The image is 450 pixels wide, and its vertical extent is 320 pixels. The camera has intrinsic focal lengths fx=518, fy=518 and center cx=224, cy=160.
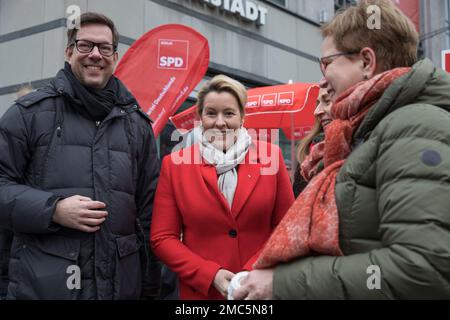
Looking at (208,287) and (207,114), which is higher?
(207,114)

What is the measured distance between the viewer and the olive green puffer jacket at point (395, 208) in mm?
1286

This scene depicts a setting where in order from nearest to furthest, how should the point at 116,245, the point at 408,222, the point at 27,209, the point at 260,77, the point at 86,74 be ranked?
the point at 408,222, the point at 27,209, the point at 116,245, the point at 86,74, the point at 260,77

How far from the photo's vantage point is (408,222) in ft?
4.28

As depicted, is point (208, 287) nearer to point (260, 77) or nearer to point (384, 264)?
point (384, 264)

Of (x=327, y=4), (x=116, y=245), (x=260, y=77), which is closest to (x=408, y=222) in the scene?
(x=116, y=245)

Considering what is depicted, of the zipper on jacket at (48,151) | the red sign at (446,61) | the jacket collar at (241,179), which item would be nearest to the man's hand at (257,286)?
the jacket collar at (241,179)

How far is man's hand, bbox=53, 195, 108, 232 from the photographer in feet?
7.37

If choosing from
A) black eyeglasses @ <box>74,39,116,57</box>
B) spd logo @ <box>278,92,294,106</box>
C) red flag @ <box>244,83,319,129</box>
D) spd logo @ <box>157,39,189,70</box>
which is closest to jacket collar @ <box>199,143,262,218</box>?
black eyeglasses @ <box>74,39,116,57</box>

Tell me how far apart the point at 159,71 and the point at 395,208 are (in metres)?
3.94

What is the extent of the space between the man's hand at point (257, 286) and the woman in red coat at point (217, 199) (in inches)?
27.5

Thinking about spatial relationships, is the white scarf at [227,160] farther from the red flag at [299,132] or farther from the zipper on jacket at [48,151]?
the red flag at [299,132]

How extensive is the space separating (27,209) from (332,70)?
1.40 m

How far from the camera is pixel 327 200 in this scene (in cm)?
151

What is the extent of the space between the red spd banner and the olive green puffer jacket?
3517mm
